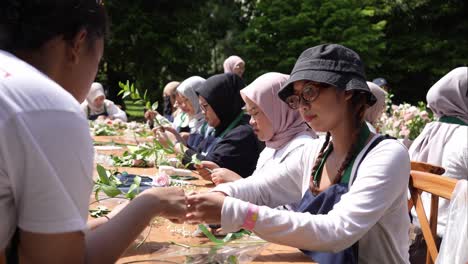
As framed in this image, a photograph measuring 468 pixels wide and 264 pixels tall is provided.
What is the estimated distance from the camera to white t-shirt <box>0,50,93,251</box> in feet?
3.53

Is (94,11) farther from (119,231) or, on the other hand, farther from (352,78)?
(352,78)

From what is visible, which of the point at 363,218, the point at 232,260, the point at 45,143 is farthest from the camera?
the point at 363,218

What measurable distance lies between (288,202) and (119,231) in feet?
4.57

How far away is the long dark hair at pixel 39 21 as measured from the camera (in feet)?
3.92

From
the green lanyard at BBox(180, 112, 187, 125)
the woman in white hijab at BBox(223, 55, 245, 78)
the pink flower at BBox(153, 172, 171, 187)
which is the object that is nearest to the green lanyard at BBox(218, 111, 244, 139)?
the pink flower at BBox(153, 172, 171, 187)

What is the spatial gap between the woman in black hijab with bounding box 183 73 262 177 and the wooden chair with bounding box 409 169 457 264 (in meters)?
1.83

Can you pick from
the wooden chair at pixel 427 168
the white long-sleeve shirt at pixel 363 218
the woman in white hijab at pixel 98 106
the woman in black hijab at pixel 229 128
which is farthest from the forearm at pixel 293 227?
the woman in white hijab at pixel 98 106

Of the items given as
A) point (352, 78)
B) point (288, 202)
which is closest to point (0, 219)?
point (352, 78)

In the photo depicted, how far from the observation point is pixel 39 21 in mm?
1208

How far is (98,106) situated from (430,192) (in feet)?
23.5

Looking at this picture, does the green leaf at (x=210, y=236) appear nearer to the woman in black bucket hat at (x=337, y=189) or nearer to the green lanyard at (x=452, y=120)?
the woman in black bucket hat at (x=337, y=189)

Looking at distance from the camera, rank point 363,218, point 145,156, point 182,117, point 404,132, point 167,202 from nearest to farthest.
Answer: point 167,202 < point 363,218 < point 145,156 < point 404,132 < point 182,117

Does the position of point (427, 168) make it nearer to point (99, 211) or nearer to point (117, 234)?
point (99, 211)

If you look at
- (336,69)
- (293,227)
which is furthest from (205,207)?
(336,69)
